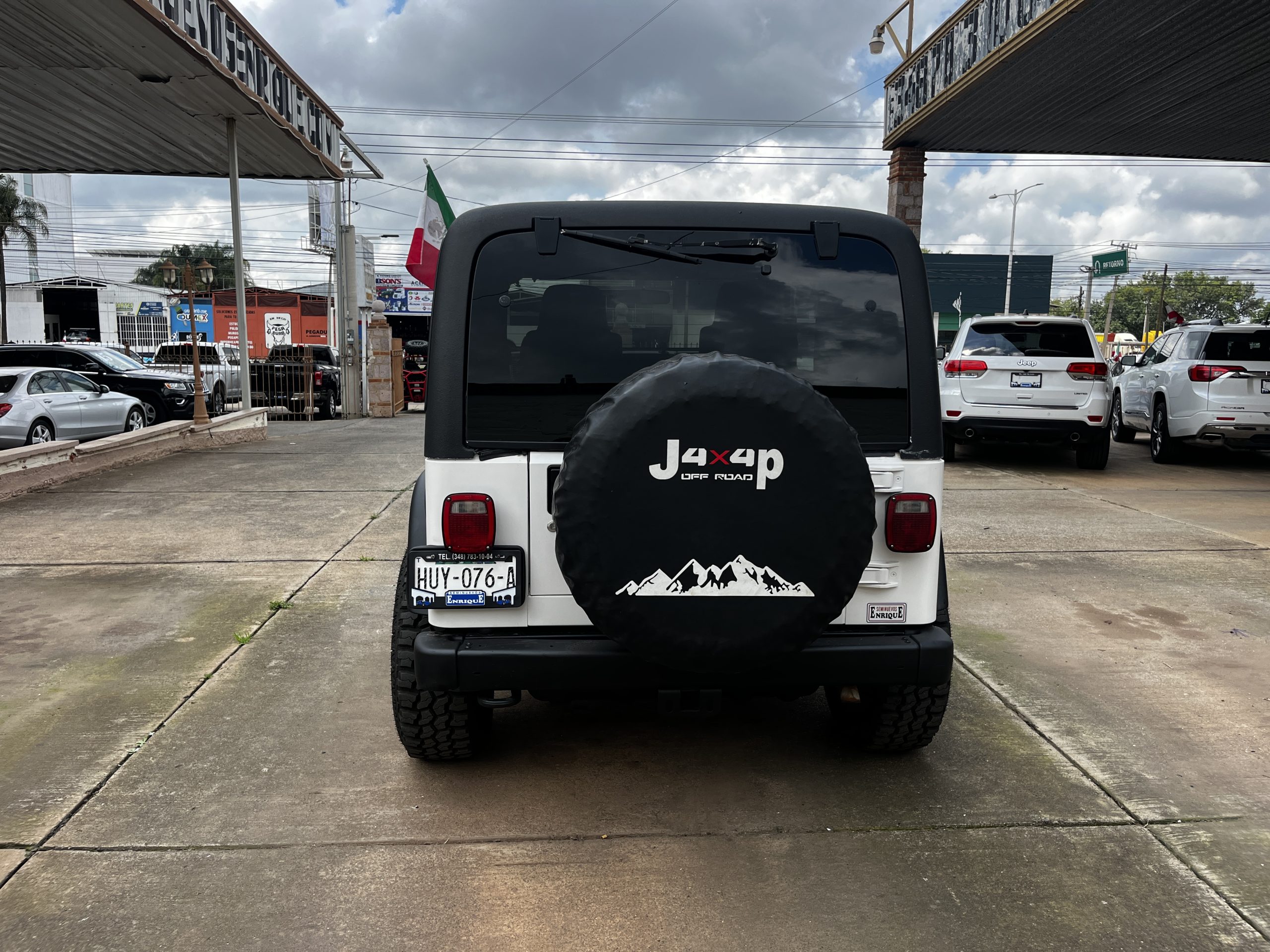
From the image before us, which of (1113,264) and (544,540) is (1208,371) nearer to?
(544,540)

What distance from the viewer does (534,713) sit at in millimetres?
4363

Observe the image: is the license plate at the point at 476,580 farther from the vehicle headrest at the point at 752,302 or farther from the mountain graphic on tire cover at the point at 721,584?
the vehicle headrest at the point at 752,302

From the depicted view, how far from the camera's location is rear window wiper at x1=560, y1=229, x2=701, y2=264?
3.29 metres

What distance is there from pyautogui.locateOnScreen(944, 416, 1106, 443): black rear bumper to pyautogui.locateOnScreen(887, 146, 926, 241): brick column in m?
5.74

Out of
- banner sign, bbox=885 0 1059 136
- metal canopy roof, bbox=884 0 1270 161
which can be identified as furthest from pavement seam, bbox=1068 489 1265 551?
banner sign, bbox=885 0 1059 136

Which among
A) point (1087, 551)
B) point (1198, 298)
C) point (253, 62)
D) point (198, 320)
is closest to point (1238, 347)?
point (1087, 551)

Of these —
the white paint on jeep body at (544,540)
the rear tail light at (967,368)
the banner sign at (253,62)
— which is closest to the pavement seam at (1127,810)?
the white paint on jeep body at (544,540)

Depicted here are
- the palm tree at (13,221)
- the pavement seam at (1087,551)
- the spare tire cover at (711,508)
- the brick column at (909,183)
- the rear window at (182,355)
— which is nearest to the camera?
the spare tire cover at (711,508)

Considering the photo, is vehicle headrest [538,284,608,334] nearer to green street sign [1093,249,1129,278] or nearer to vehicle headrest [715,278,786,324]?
vehicle headrest [715,278,786,324]

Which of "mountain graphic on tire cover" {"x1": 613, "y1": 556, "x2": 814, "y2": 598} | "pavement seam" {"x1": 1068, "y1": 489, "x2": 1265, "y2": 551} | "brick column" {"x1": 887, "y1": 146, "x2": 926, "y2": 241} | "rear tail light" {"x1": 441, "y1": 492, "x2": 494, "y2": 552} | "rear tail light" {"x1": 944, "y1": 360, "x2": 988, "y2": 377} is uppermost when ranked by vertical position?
"brick column" {"x1": 887, "y1": 146, "x2": 926, "y2": 241}

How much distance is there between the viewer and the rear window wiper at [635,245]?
329 cm

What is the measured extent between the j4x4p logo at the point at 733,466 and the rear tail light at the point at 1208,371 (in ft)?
35.3

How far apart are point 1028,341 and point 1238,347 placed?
248 cm

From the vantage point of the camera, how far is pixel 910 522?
129 inches
